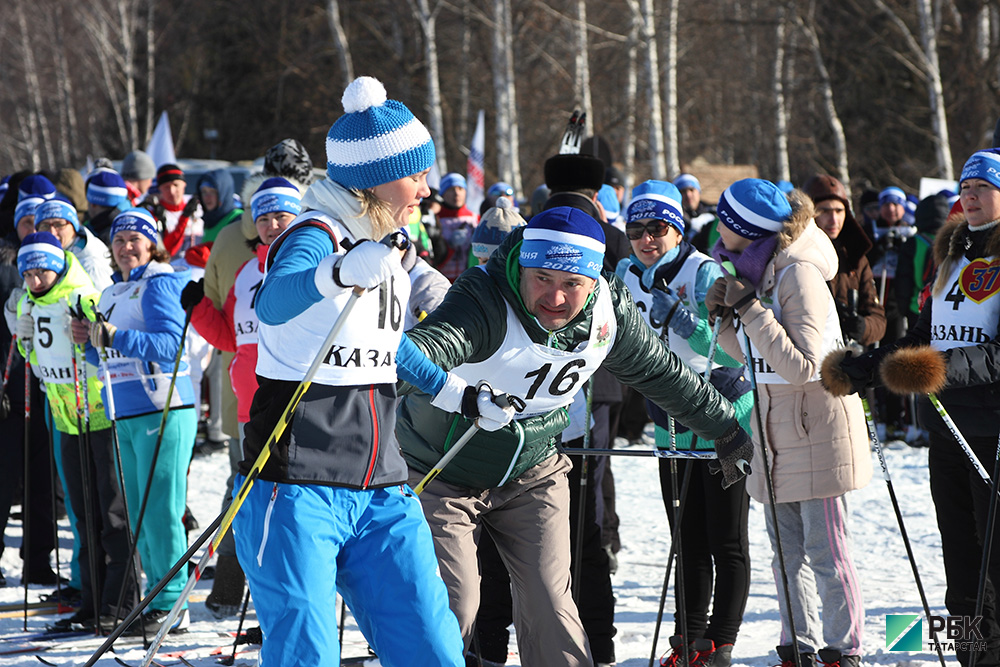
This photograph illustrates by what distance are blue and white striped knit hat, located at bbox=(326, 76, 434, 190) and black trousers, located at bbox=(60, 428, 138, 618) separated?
9.43 feet

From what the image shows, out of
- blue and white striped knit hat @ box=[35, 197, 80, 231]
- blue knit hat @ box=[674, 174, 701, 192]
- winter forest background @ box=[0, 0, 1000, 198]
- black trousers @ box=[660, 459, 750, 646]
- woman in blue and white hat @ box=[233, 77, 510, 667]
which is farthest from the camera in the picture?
winter forest background @ box=[0, 0, 1000, 198]

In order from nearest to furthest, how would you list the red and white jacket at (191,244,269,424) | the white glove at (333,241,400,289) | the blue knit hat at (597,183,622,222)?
the white glove at (333,241,400,289) < the red and white jacket at (191,244,269,424) < the blue knit hat at (597,183,622,222)

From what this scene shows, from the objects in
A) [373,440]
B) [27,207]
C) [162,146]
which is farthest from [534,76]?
[373,440]

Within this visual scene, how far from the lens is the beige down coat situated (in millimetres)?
4090

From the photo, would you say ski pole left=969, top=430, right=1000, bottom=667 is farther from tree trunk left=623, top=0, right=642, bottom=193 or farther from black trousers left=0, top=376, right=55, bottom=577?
tree trunk left=623, top=0, right=642, bottom=193

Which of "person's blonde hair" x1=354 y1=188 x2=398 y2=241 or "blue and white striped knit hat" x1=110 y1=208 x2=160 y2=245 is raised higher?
"blue and white striped knit hat" x1=110 y1=208 x2=160 y2=245

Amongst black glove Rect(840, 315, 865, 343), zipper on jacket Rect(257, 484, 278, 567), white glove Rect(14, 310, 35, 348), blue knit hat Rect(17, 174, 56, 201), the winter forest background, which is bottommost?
zipper on jacket Rect(257, 484, 278, 567)

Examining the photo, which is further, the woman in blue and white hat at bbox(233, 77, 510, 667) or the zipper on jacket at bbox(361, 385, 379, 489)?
the zipper on jacket at bbox(361, 385, 379, 489)

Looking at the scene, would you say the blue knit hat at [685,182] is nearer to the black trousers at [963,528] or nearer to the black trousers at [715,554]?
the black trousers at [715,554]

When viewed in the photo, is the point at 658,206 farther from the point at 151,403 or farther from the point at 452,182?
the point at 452,182

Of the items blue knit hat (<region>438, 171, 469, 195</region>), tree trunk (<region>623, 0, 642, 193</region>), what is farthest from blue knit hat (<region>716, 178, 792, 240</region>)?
tree trunk (<region>623, 0, 642, 193</region>)

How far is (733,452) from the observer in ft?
11.6

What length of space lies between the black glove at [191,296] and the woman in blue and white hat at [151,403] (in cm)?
18

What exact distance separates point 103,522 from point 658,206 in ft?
10.1
